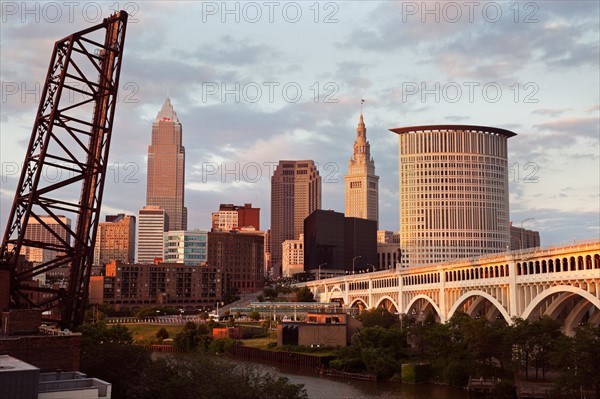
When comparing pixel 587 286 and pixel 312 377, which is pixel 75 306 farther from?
pixel 587 286

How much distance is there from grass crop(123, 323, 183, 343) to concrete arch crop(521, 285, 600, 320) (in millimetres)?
73471

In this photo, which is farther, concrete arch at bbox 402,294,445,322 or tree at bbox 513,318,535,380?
concrete arch at bbox 402,294,445,322

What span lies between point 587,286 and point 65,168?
6106 centimetres

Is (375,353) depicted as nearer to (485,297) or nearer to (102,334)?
(485,297)

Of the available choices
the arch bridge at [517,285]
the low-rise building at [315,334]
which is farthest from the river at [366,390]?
the low-rise building at [315,334]

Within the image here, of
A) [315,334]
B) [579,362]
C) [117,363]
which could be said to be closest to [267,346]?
[315,334]

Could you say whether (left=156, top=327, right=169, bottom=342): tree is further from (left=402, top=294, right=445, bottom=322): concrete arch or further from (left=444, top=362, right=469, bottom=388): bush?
(left=444, top=362, right=469, bottom=388): bush

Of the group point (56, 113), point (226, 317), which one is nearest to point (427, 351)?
point (56, 113)

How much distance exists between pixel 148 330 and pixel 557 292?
88.3 m

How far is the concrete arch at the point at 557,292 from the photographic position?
79206 millimetres

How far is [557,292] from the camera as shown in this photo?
87.9 metres

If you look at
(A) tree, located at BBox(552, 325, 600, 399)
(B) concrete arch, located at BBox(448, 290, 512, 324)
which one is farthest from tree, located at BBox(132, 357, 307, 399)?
(B) concrete arch, located at BBox(448, 290, 512, 324)

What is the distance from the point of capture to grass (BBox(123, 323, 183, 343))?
137250 mm

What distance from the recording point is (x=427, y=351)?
95750mm
